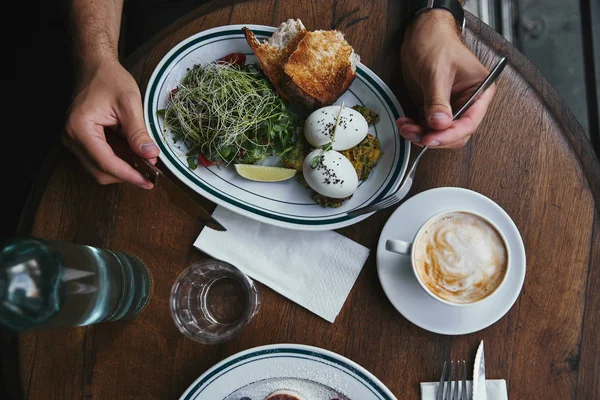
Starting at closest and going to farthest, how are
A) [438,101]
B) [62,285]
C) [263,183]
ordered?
[62,285], [438,101], [263,183]

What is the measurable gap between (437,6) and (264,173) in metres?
0.54

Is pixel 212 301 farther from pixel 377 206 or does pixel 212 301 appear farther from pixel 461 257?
pixel 461 257

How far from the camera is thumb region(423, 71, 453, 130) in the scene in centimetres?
93

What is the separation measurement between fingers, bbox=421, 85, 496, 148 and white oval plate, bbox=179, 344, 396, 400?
1.56 ft

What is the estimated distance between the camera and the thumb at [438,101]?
93 cm

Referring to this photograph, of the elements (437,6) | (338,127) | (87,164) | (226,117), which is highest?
(437,6)

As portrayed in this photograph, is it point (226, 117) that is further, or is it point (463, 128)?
point (226, 117)

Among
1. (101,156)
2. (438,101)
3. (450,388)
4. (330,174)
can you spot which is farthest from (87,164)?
(450,388)

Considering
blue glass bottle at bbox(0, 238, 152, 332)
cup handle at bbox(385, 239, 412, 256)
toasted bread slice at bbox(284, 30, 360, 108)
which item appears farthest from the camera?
toasted bread slice at bbox(284, 30, 360, 108)

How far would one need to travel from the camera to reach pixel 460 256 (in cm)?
96

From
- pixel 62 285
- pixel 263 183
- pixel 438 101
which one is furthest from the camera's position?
pixel 263 183

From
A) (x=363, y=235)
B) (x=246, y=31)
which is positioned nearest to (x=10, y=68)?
(x=246, y=31)

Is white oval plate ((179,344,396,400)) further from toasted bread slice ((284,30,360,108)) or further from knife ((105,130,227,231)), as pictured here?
toasted bread slice ((284,30,360,108))

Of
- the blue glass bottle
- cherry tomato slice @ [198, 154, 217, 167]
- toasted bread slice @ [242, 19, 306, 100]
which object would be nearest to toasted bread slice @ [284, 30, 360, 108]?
toasted bread slice @ [242, 19, 306, 100]
